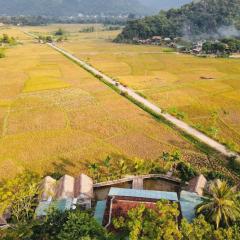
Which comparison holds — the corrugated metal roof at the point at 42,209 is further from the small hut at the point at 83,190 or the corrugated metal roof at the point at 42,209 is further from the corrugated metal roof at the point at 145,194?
the corrugated metal roof at the point at 145,194

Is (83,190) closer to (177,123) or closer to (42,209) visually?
(42,209)

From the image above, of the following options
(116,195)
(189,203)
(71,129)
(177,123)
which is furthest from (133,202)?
(177,123)

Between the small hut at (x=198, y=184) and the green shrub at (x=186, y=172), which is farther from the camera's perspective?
the green shrub at (x=186, y=172)

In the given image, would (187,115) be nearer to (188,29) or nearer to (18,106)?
(18,106)

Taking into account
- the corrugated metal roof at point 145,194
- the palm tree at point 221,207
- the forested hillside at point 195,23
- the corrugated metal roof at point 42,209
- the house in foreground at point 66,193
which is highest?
the palm tree at point 221,207

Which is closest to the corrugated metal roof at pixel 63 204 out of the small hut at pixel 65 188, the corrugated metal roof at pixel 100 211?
the small hut at pixel 65 188

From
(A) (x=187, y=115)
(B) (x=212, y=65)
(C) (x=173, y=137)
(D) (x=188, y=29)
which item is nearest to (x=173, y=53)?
(B) (x=212, y=65)

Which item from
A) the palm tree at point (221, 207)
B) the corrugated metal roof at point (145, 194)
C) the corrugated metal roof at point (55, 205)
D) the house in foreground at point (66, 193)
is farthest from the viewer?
the house in foreground at point (66, 193)
